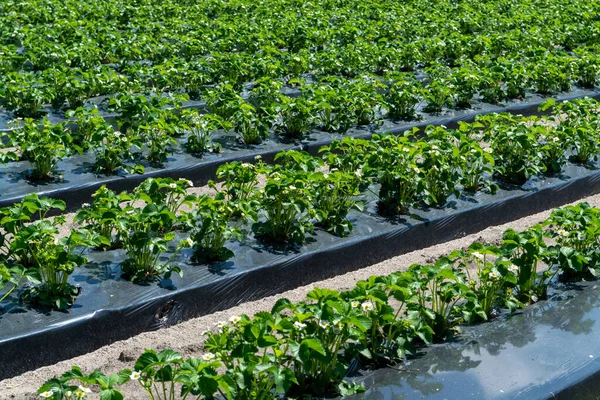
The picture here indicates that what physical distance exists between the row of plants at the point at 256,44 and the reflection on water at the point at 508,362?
495 centimetres

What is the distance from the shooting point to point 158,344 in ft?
15.8

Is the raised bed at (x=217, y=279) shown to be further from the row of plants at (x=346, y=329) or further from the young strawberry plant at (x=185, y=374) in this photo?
the young strawberry plant at (x=185, y=374)

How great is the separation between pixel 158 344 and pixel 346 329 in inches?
57.4

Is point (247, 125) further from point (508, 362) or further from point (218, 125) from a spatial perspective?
point (508, 362)

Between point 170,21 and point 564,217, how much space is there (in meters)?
8.04

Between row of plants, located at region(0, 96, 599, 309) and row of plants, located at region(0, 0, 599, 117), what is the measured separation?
1.96 meters

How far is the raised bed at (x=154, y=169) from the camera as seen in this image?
6.45 m

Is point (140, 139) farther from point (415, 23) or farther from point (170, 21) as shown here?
point (415, 23)

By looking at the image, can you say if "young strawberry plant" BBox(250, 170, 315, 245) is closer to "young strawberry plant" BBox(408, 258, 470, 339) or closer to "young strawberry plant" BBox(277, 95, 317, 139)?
"young strawberry plant" BBox(408, 258, 470, 339)

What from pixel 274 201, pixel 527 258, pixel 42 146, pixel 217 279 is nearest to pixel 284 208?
pixel 274 201

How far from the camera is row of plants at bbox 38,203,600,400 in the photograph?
3.47 meters

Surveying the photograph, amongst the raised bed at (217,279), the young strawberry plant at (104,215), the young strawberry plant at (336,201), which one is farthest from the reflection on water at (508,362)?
the young strawberry plant at (104,215)

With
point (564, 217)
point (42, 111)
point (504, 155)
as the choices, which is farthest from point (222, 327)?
point (42, 111)

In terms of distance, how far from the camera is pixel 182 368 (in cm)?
345
